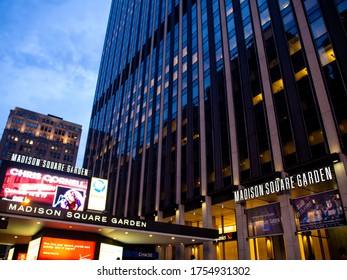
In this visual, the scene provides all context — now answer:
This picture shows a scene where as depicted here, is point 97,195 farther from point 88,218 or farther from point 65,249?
point 88,218

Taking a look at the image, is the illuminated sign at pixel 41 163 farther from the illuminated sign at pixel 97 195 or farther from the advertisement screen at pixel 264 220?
the advertisement screen at pixel 264 220

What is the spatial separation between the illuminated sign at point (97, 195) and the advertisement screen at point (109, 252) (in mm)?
4011

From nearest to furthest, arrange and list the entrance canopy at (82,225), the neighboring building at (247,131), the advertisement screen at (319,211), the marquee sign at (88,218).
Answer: the marquee sign at (88,218)
the entrance canopy at (82,225)
the advertisement screen at (319,211)
the neighboring building at (247,131)

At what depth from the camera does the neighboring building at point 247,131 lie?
2359 cm

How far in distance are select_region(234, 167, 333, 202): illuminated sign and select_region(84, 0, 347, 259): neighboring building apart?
11 cm

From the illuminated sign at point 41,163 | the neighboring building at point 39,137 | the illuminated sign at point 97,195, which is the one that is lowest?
the illuminated sign at point 97,195

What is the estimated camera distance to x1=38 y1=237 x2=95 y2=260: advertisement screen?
877 inches

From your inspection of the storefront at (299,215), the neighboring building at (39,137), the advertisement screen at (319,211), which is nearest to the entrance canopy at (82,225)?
the storefront at (299,215)

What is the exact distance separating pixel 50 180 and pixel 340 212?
1014 inches

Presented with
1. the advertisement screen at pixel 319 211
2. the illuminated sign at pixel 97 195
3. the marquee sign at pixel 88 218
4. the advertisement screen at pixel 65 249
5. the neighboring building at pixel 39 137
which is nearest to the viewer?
the marquee sign at pixel 88 218

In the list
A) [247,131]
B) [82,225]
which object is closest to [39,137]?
[82,225]

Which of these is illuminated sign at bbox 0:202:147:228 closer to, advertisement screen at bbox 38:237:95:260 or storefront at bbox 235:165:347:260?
advertisement screen at bbox 38:237:95:260

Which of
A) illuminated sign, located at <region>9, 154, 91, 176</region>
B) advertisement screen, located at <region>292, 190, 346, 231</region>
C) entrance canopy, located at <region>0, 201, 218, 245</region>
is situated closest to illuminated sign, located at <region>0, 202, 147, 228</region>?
entrance canopy, located at <region>0, 201, 218, 245</region>

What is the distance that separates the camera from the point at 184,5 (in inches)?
2083
